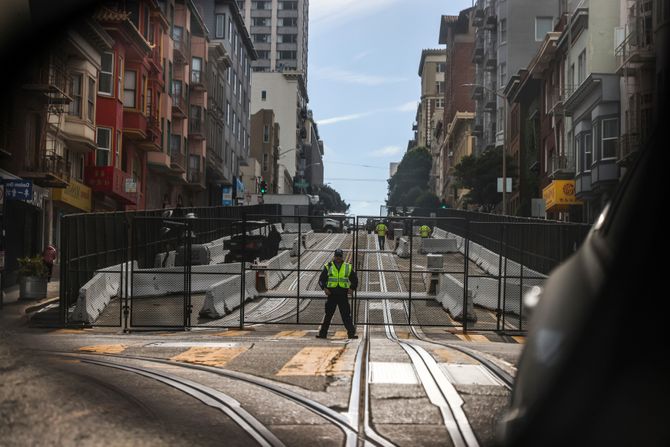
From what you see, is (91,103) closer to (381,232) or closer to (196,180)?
(381,232)

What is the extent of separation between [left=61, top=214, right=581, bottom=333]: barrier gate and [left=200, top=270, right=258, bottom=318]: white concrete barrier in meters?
0.03

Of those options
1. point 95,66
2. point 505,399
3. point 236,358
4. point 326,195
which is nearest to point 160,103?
point 95,66

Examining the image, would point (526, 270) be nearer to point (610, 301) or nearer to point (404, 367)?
point (404, 367)

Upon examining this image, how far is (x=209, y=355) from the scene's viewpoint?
12.0 m

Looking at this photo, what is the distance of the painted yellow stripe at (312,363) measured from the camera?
32.2ft

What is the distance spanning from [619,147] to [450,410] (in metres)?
3.81

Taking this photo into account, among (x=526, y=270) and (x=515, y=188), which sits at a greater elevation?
(x=515, y=188)

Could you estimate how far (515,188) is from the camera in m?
64.8

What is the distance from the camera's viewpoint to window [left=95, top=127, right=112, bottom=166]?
127 ft

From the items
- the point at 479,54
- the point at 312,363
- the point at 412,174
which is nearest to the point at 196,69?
the point at 479,54

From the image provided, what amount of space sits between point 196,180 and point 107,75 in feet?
92.2

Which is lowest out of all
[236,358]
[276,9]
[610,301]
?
[236,358]

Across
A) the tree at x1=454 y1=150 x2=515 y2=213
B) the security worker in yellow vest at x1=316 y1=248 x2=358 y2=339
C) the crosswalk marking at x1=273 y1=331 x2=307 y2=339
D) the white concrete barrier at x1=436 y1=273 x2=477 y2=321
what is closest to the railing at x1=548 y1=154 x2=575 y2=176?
the white concrete barrier at x1=436 y1=273 x2=477 y2=321

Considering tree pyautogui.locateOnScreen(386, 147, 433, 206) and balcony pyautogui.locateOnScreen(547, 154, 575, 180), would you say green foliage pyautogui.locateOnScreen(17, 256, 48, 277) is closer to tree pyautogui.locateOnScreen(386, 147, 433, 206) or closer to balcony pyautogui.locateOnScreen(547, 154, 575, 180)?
balcony pyautogui.locateOnScreen(547, 154, 575, 180)
